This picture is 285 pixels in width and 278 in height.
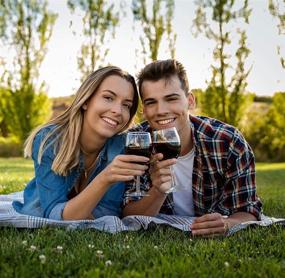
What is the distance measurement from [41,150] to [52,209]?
0.51 metres

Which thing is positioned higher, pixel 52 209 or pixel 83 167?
pixel 83 167

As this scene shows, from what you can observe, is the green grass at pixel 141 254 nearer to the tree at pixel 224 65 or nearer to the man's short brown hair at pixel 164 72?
the man's short brown hair at pixel 164 72

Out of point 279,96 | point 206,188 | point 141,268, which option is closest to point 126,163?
point 141,268

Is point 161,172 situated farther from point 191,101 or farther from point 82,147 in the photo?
point 191,101

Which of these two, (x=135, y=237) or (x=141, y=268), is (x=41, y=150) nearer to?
(x=135, y=237)

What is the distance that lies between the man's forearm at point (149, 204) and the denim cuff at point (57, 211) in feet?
2.22

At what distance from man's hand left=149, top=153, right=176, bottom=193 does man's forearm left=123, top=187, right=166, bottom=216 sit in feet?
0.61

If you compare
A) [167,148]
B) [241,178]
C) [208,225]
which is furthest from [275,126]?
[167,148]

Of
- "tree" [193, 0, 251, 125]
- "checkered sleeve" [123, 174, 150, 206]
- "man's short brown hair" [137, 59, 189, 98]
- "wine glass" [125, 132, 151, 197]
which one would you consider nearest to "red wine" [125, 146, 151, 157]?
"wine glass" [125, 132, 151, 197]

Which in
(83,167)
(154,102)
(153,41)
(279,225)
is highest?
(153,41)

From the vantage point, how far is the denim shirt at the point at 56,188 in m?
4.52

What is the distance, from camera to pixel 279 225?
15.6 ft

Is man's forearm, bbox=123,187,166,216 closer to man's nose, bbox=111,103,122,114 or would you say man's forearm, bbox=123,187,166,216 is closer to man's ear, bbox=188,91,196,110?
man's nose, bbox=111,103,122,114

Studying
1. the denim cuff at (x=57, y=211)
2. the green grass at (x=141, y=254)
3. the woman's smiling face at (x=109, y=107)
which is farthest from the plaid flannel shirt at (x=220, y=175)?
the denim cuff at (x=57, y=211)
